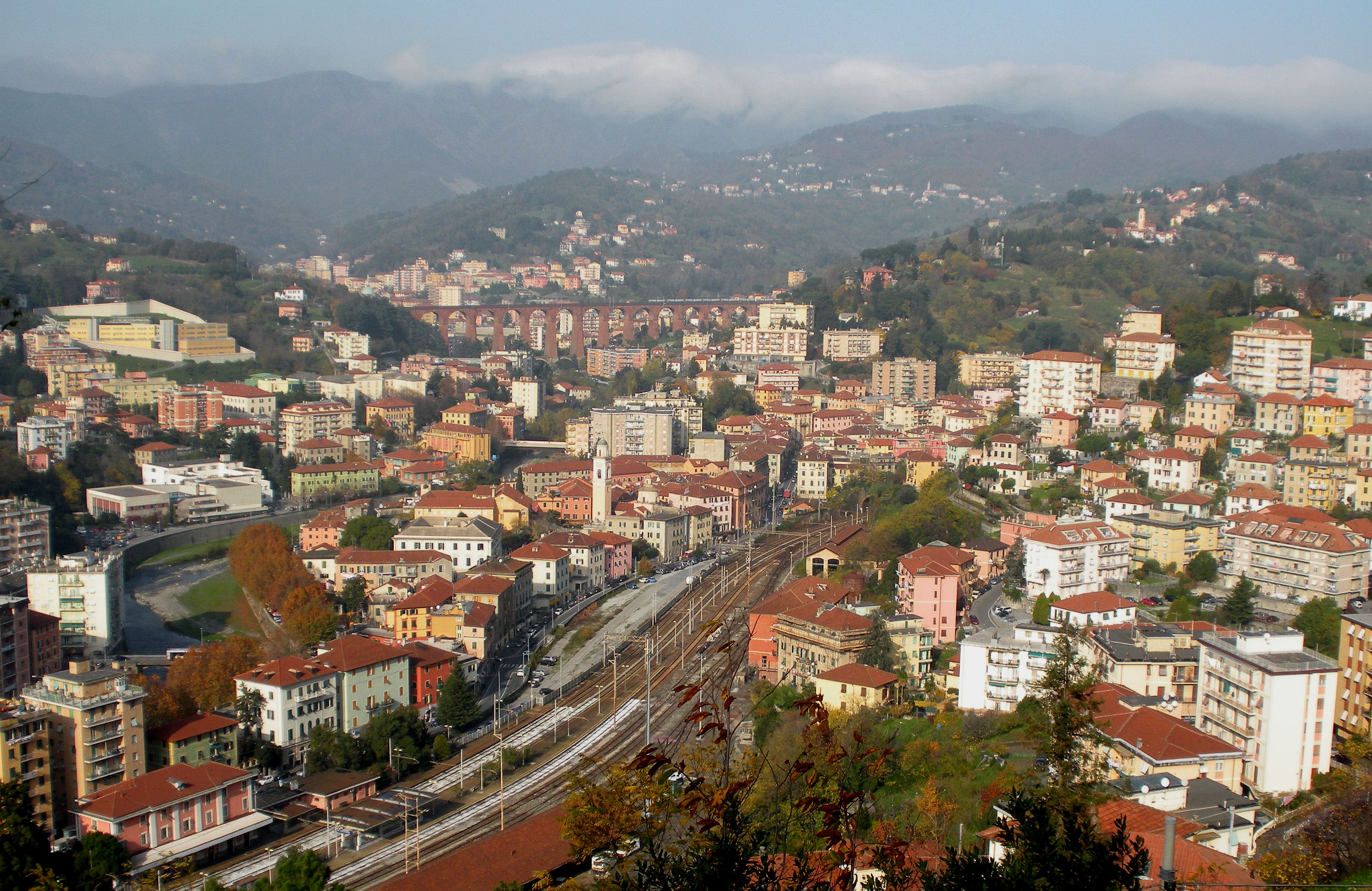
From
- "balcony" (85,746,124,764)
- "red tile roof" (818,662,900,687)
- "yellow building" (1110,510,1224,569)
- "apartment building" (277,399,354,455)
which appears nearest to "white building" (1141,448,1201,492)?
"yellow building" (1110,510,1224,569)

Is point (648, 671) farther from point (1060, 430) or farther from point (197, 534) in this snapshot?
point (197, 534)

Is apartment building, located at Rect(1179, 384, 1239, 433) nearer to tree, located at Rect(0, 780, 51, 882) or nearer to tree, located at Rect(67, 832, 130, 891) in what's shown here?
tree, located at Rect(67, 832, 130, 891)

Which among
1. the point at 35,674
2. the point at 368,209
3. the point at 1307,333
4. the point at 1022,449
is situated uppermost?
the point at 368,209

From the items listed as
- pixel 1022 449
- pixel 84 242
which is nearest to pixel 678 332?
pixel 84 242

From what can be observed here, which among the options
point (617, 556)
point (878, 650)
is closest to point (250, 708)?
point (878, 650)

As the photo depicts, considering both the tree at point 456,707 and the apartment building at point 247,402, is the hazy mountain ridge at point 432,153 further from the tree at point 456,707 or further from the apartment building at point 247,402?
the tree at point 456,707

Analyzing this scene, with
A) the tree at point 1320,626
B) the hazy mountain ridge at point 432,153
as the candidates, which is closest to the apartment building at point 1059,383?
the tree at point 1320,626

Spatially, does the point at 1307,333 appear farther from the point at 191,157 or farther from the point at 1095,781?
the point at 191,157
